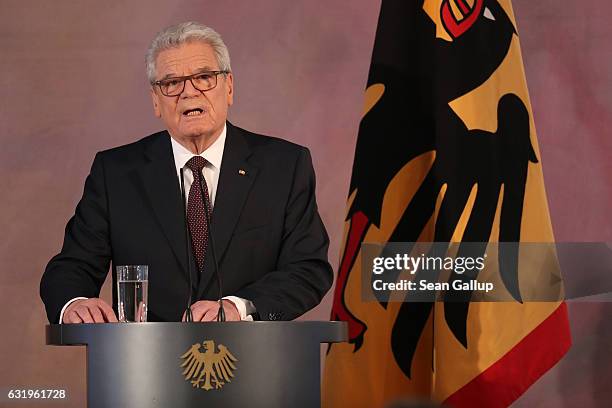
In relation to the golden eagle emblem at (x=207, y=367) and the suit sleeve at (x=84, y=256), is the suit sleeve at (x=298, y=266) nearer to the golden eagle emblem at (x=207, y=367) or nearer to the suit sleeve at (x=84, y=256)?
the golden eagle emblem at (x=207, y=367)

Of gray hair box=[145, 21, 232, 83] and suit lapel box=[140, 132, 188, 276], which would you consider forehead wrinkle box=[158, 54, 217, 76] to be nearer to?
gray hair box=[145, 21, 232, 83]

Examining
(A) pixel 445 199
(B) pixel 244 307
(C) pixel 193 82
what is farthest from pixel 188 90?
(A) pixel 445 199

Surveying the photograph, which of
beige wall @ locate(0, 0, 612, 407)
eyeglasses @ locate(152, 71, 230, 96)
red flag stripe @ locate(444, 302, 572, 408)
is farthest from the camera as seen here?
beige wall @ locate(0, 0, 612, 407)

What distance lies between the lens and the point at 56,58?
4582mm

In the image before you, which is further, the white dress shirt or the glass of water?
the white dress shirt

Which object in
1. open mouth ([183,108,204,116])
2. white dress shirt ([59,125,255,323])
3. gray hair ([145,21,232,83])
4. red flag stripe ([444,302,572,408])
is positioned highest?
gray hair ([145,21,232,83])

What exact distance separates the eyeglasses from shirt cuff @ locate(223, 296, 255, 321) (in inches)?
32.8

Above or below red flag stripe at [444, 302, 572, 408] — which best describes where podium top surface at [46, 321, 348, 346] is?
above

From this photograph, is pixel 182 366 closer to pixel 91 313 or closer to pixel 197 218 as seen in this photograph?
pixel 91 313

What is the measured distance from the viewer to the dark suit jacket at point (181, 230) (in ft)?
10.6

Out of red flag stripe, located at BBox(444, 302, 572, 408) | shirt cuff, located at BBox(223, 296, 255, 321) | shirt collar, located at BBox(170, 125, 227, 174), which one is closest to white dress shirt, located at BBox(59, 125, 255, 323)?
shirt collar, located at BBox(170, 125, 227, 174)

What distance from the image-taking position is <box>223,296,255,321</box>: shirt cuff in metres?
2.82

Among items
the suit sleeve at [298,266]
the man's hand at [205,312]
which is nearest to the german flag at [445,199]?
the suit sleeve at [298,266]

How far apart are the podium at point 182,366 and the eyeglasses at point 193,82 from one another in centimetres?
104
